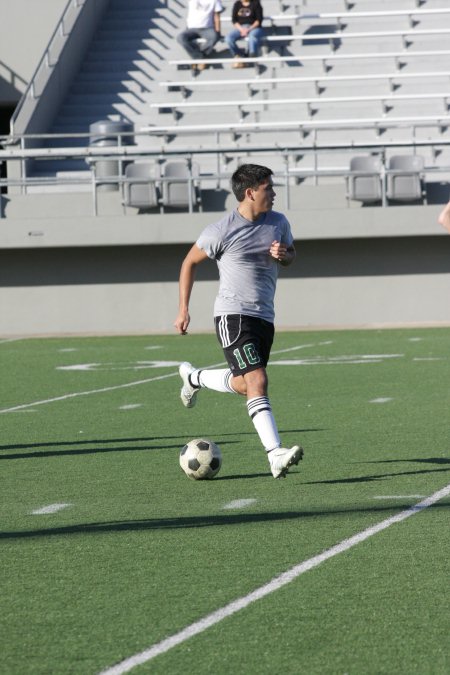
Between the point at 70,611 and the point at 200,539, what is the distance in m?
1.46

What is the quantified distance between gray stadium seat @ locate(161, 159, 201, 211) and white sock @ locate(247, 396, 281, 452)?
53.6ft

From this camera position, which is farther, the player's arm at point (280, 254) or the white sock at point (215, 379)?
the white sock at point (215, 379)

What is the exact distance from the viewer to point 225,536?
21.6 ft

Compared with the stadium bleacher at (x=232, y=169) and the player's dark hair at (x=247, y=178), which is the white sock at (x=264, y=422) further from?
the stadium bleacher at (x=232, y=169)

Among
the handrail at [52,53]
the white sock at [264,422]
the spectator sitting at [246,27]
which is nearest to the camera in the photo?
the white sock at [264,422]

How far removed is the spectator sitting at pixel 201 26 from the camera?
2961 centimetres

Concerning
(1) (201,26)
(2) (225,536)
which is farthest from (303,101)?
(2) (225,536)

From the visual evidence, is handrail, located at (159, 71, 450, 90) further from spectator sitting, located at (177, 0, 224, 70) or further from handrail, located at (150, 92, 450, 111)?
spectator sitting, located at (177, 0, 224, 70)

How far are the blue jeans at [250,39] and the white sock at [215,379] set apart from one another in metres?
21.2

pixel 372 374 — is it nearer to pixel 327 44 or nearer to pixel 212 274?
pixel 212 274

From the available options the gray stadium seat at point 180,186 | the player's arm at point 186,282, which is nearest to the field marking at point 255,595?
the player's arm at point 186,282

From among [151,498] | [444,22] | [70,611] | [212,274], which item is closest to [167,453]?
[151,498]

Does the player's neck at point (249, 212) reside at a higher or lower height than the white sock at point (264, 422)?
higher

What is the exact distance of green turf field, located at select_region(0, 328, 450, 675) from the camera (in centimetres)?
463
